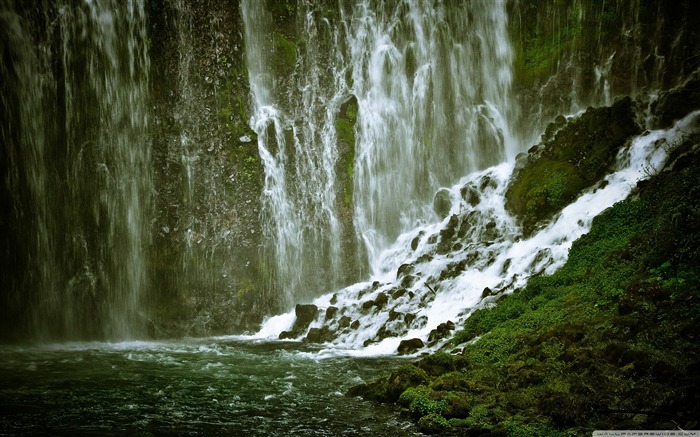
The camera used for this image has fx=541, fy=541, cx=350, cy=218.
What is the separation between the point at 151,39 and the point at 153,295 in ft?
40.8

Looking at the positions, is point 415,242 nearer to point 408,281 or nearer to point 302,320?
point 408,281

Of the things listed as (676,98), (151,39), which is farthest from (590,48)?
(151,39)

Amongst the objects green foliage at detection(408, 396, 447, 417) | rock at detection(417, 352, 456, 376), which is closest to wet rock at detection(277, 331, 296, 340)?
rock at detection(417, 352, 456, 376)

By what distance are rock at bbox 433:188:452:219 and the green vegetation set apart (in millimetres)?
11800

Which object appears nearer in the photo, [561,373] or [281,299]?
[561,373]

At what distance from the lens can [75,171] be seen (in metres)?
24.7

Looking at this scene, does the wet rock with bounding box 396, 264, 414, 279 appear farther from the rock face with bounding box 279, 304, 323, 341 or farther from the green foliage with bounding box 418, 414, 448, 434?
the green foliage with bounding box 418, 414, 448, 434

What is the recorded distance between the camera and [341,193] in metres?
27.6

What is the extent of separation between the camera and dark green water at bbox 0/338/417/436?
29.9 ft

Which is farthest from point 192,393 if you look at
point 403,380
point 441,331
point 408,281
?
point 408,281

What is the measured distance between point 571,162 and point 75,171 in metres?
21.3

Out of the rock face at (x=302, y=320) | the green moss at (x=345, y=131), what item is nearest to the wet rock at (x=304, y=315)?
the rock face at (x=302, y=320)

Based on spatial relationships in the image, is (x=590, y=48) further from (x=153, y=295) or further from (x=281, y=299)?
(x=153, y=295)

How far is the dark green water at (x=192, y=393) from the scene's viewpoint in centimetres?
912
